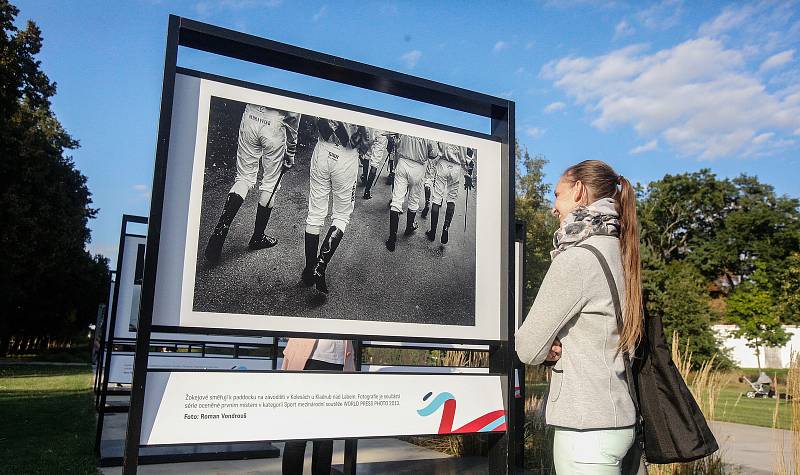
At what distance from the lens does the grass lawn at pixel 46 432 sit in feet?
19.5

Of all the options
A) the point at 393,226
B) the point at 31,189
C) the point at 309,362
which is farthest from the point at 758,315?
the point at 393,226

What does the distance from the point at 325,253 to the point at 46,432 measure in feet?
23.0

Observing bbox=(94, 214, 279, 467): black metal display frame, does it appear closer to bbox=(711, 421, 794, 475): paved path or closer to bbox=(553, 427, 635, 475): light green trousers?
bbox=(553, 427, 635, 475): light green trousers

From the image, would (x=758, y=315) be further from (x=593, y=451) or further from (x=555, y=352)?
(x=593, y=451)

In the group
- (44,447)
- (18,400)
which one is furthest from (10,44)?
(44,447)

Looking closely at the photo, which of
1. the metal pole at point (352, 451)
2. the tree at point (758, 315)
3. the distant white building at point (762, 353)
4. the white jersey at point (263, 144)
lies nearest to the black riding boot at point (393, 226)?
the white jersey at point (263, 144)

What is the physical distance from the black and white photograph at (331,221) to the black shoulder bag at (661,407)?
1.30 m

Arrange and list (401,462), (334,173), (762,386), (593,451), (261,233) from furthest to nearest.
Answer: (762,386), (401,462), (334,173), (261,233), (593,451)

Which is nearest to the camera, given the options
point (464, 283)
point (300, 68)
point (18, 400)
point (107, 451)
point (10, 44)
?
point (300, 68)

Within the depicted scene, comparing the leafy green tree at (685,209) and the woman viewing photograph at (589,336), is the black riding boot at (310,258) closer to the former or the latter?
the woman viewing photograph at (589,336)

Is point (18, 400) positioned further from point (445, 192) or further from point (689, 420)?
point (689, 420)

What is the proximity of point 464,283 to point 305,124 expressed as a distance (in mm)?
1290

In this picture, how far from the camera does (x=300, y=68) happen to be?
326cm

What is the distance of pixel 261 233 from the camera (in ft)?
9.70
